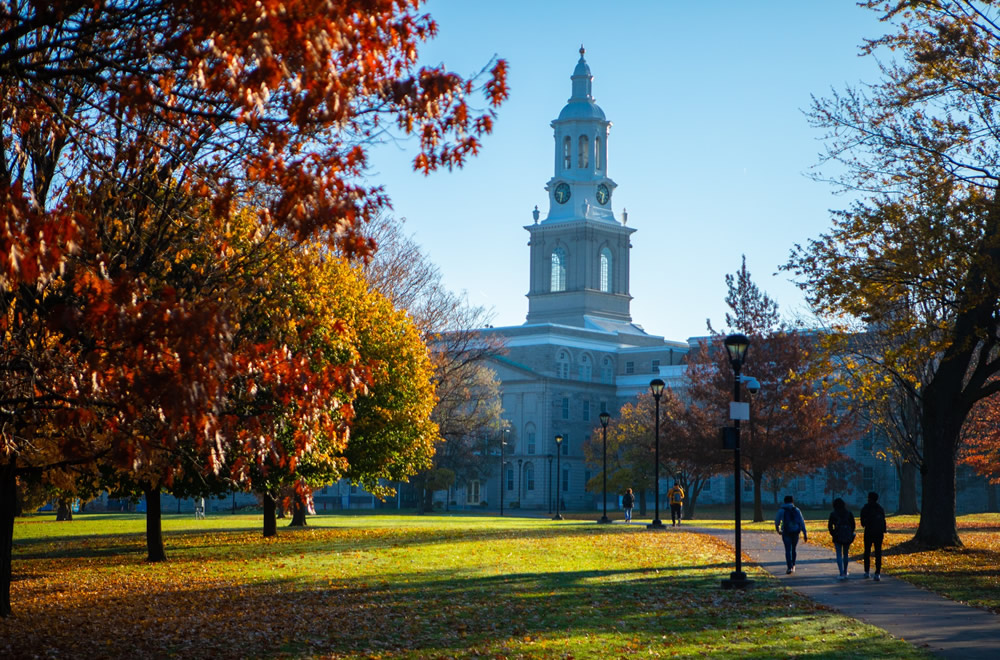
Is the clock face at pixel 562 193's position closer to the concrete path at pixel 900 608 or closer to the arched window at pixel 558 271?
the arched window at pixel 558 271

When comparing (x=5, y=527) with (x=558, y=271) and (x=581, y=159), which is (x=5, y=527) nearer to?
(x=581, y=159)

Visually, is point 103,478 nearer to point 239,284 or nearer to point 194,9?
point 239,284

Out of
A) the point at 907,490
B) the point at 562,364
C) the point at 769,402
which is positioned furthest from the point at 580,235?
the point at 769,402

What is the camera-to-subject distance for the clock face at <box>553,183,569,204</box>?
5153 inches

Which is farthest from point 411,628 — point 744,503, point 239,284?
point 744,503

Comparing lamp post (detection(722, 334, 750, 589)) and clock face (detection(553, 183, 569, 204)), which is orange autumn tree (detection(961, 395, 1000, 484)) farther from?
clock face (detection(553, 183, 569, 204))

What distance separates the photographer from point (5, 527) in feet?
55.7

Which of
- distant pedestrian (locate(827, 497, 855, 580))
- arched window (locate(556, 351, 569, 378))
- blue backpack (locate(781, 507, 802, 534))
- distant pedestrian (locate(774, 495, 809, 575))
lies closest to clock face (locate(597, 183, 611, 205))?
arched window (locate(556, 351, 569, 378))

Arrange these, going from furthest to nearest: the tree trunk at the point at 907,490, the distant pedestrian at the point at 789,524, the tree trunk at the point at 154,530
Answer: the tree trunk at the point at 907,490, the tree trunk at the point at 154,530, the distant pedestrian at the point at 789,524

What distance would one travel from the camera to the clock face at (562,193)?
131 m

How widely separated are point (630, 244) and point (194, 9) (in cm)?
12702

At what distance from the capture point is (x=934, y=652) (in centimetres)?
1252

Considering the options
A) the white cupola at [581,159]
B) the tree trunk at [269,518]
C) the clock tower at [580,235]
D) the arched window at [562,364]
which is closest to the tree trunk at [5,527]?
the tree trunk at [269,518]

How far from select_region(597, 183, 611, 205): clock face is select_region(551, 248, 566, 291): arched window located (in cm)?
714
